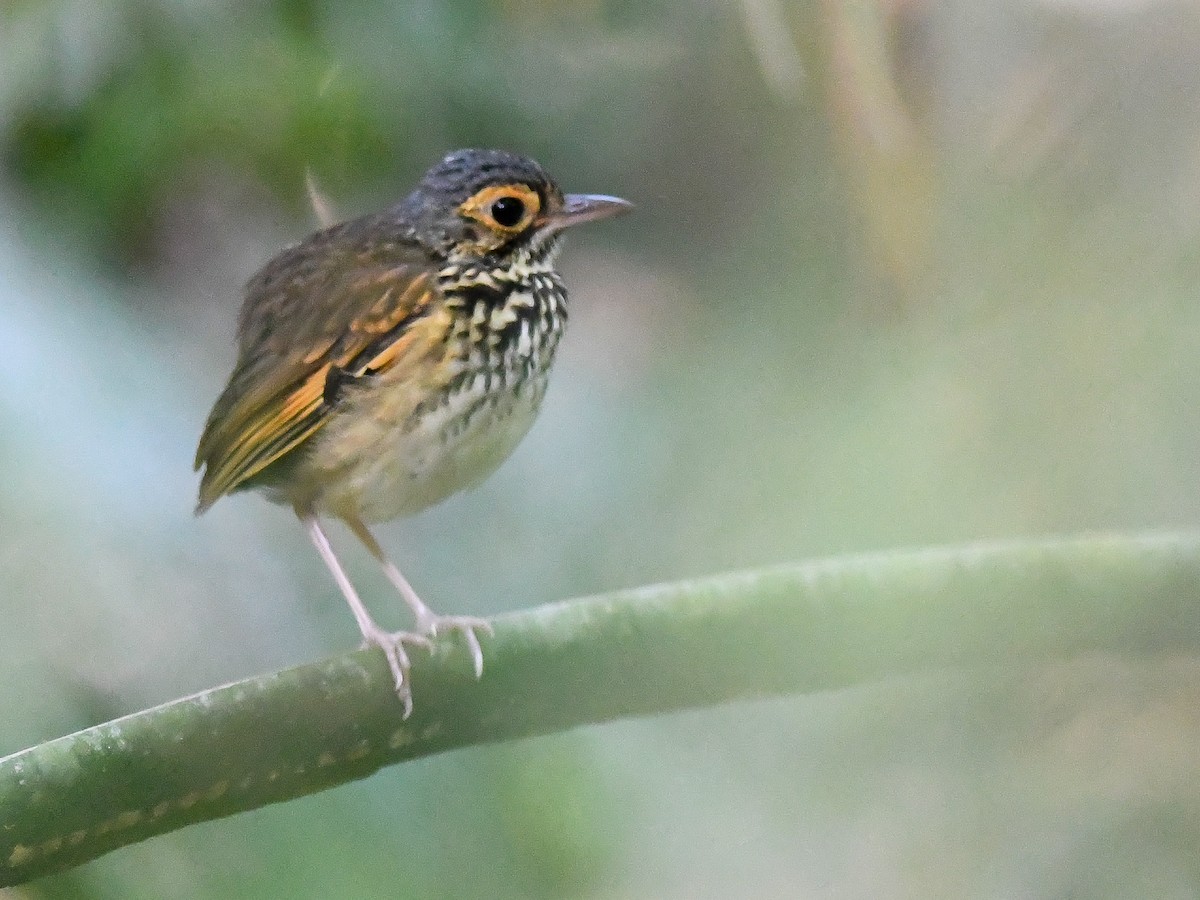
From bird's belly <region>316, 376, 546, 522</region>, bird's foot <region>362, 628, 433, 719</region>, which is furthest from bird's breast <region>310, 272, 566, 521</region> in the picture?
bird's foot <region>362, 628, 433, 719</region>

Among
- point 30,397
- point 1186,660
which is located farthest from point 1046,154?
point 30,397

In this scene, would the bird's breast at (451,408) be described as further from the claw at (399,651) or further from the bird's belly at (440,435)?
the claw at (399,651)

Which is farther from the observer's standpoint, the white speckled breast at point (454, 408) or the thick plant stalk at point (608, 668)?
the white speckled breast at point (454, 408)

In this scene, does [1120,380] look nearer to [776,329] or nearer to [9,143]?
[776,329]

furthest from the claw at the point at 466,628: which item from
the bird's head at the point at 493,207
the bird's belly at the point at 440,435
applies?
the bird's head at the point at 493,207

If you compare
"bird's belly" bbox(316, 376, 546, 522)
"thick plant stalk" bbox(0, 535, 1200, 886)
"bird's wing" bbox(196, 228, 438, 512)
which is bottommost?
"thick plant stalk" bbox(0, 535, 1200, 886)

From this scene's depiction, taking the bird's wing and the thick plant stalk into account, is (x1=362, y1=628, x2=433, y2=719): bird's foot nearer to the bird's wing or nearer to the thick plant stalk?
the thick plant stalk
